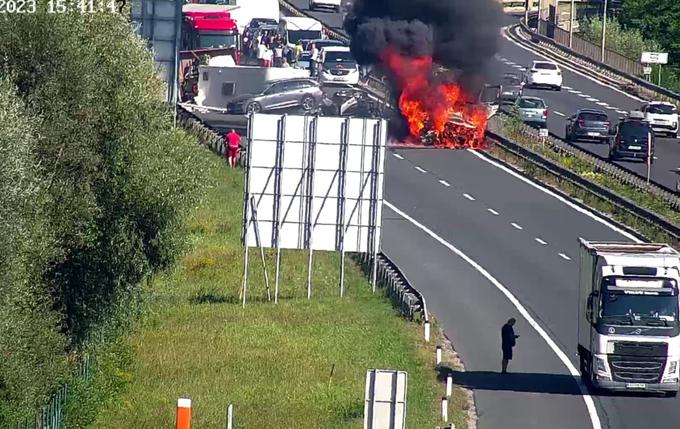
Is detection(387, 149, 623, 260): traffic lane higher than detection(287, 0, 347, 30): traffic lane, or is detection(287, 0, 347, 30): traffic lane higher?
detection(287, 0, 347, 30): traffic lane

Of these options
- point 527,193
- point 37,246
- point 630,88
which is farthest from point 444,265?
point 630,88

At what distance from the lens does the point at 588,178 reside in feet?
165

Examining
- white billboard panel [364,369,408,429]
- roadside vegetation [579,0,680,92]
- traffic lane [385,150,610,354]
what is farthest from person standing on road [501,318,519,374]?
roadside vegetation [579,0,680,92]

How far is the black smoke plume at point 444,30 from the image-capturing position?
5047 centimetres

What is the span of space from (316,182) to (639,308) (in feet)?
31.4

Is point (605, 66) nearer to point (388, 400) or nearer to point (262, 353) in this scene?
point (262, 353)

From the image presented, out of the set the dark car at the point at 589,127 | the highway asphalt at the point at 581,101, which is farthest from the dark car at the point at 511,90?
the dark car at the point at 589,127

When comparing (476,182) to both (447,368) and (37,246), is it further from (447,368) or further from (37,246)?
(37,246)

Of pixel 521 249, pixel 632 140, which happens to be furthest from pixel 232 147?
pixel 632 140

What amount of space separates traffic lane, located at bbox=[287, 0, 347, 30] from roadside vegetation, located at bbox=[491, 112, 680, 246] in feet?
98.7

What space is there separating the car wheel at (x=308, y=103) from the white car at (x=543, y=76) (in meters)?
20.2

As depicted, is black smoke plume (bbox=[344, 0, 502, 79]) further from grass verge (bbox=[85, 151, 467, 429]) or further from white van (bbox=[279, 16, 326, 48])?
white van (bbox=[279, 16, 326, 48])

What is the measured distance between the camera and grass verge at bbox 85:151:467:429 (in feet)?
89.0

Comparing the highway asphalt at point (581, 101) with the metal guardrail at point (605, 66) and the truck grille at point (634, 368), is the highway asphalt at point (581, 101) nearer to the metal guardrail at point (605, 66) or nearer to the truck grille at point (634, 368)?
the metal guardrail at point (605, 66)
